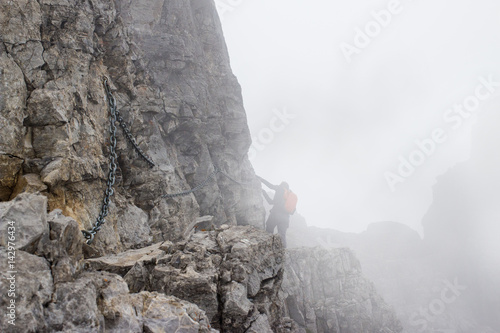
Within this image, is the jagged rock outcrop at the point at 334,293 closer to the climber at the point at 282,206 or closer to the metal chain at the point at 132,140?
the climber at the point at 282,206

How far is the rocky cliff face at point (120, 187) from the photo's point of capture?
5.49 m

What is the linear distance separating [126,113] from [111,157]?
2.74 meters

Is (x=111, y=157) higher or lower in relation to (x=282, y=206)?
higher

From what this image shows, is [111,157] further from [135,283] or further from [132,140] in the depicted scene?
[135,283]

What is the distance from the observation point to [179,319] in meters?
6.41

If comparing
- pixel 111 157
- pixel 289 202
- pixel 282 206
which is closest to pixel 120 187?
pixel 111 157

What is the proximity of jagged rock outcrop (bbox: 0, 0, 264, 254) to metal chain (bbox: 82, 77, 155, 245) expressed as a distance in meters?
0.25

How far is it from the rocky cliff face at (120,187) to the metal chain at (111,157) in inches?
9.2

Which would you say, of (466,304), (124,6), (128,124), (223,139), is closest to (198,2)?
(124,6)

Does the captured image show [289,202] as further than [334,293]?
No

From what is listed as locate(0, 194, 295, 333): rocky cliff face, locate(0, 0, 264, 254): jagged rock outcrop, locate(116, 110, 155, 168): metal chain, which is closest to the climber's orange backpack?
locate(0, 0, 264, 254): jagged rock outcrop

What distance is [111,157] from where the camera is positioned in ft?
38.7

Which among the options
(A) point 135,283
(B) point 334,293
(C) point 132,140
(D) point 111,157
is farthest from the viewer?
(B) point 334,293

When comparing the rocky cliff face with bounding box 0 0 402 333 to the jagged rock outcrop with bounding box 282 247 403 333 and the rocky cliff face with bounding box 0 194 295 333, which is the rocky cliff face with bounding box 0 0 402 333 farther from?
the jagged rock outcrop with bounding box 282 247 403 333
